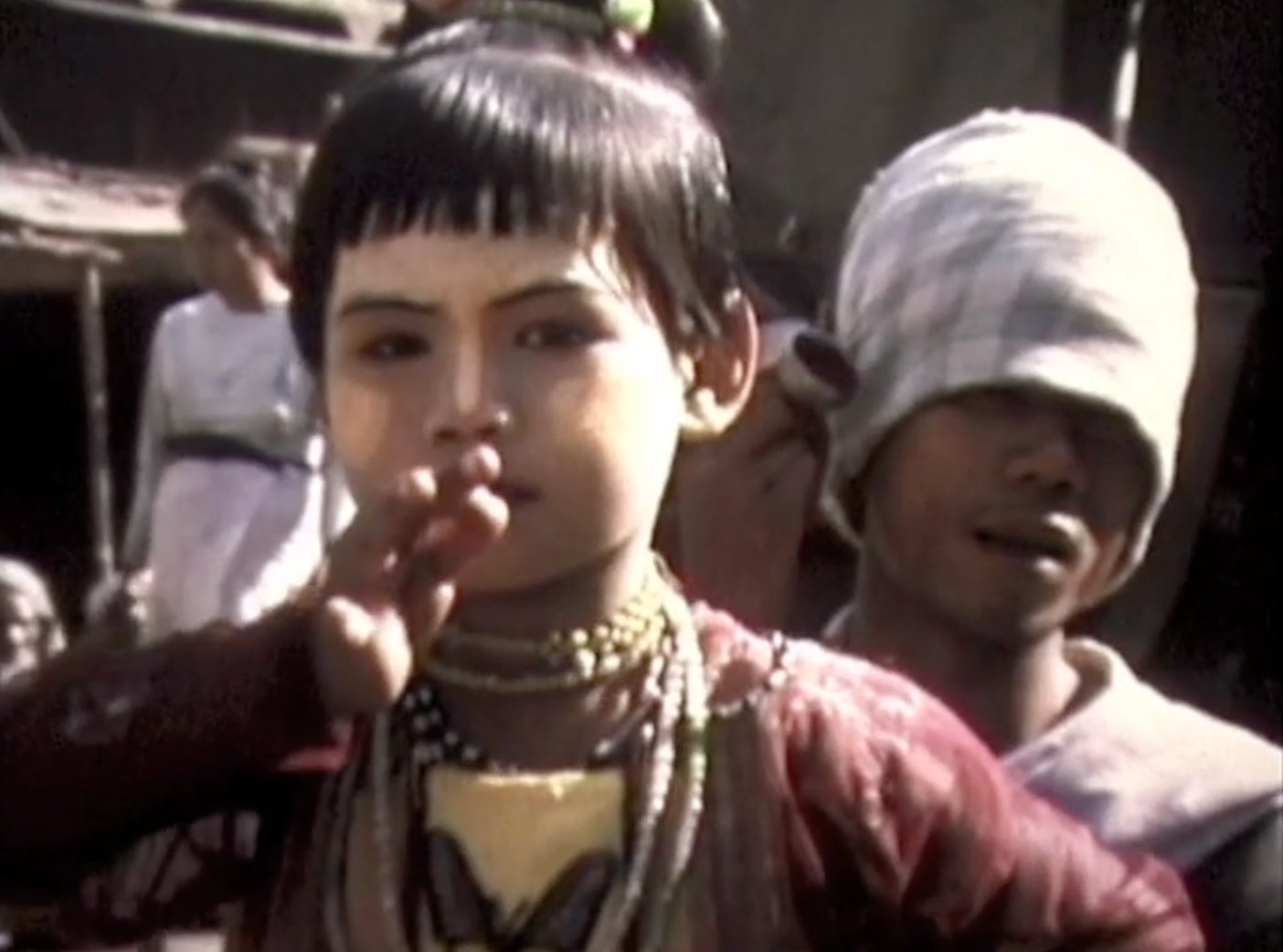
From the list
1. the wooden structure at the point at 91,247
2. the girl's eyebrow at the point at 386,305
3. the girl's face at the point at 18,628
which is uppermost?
the girl's eyebrow at the point at 386,305

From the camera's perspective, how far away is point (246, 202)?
4.09 meters

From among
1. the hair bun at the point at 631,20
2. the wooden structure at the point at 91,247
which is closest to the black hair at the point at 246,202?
the wooden structure at the point at 91,247

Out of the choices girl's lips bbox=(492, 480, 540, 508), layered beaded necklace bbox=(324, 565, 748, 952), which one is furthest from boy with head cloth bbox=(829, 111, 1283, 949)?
girl's lips bbox=(492, 480, 540, 508)

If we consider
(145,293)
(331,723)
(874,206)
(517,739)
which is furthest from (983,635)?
(145,293)

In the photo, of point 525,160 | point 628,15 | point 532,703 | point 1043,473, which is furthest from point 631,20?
point 1043,473

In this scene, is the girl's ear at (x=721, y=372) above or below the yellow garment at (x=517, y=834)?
above

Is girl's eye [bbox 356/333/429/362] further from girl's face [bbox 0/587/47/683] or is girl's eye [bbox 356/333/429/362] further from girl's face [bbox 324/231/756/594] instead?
girl's face [bbox 0/587/47/683]

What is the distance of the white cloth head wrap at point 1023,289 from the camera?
5.75 feet

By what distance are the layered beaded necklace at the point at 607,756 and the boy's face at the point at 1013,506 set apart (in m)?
0.40

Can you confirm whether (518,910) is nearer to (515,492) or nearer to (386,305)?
(515,492)

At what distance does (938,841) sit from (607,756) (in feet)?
0.60

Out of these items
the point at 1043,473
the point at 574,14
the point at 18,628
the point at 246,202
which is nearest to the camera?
the point at 574,14

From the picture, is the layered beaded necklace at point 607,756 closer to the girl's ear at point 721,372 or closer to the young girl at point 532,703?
the young girl at point 532,703

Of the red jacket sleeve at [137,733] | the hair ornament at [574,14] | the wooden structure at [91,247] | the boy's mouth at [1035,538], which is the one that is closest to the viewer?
the red jacket sleeve at [137,733]
